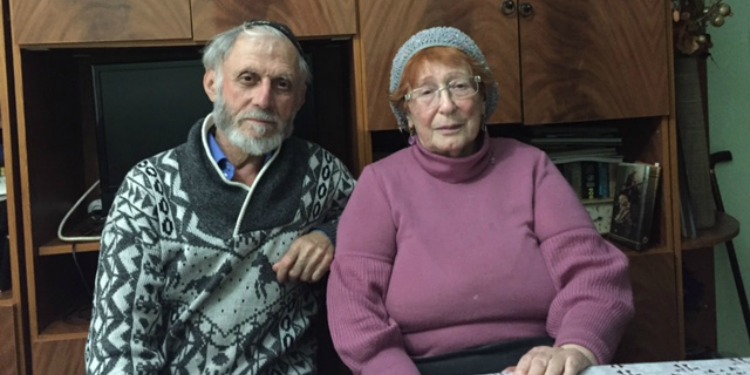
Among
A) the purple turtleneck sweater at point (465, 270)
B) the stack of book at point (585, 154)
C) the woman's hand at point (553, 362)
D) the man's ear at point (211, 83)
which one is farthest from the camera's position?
the stack of book at point (585, 154)

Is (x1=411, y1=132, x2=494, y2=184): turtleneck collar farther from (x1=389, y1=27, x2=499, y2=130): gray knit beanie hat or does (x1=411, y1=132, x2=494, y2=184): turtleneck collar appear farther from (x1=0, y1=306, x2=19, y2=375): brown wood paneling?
(x1=0, y1=306, x2=19, y2=375): brown wood paneling

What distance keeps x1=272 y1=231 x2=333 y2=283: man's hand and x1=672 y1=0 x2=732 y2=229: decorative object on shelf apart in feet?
3.48

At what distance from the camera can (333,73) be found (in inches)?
79.3

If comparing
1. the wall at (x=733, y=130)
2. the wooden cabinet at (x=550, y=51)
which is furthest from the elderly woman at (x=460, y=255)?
the wall at (x=733, y=130)

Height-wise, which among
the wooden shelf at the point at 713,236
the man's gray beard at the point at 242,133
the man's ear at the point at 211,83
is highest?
the man's ear at the point at 211,83

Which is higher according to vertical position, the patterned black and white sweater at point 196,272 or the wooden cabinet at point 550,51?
the wooden cabinet at point 550,51

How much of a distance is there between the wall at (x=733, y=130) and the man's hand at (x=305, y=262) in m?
1.55

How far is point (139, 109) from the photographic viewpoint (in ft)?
5.82

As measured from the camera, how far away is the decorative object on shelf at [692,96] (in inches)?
72.6

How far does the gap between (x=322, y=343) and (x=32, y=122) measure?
869mm

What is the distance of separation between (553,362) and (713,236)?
Answer: 102cm

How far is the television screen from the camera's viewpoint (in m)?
1.76

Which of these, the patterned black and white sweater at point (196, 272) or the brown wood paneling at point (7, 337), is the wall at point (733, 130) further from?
the brown wood paneling at point (7, 337)

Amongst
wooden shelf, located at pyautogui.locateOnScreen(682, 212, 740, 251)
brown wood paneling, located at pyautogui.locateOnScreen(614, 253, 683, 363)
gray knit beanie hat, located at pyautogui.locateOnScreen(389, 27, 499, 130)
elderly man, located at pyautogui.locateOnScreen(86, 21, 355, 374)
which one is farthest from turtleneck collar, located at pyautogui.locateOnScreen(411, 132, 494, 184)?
wooden shelf, located at pyautogui.locateOnScreen(682, 212, 740, 251)
